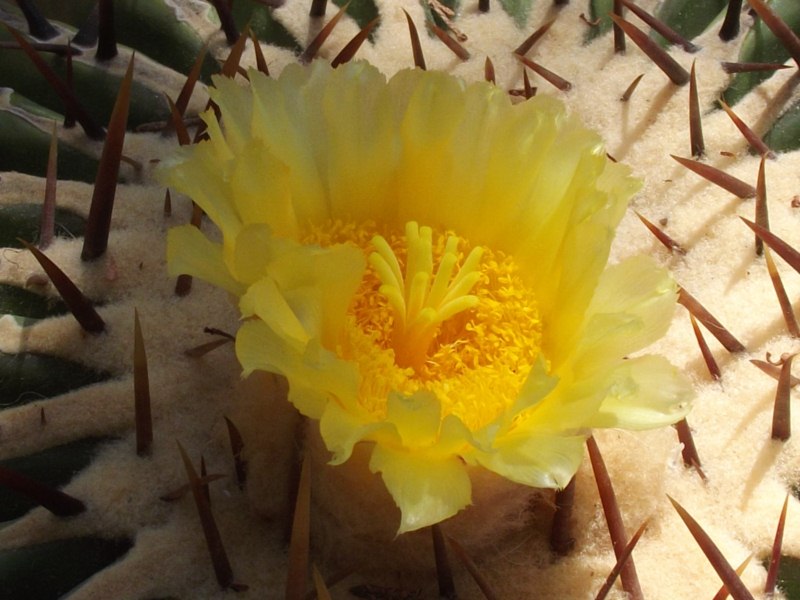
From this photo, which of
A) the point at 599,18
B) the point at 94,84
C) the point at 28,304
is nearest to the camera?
the point at 28,304

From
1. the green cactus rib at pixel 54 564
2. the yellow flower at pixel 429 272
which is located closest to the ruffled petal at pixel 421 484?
the yellow flower at pixel 429 272

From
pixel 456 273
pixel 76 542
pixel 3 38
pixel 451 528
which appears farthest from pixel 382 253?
pixel 3 38

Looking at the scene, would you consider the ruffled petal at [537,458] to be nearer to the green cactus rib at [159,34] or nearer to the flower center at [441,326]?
the flower center at [441,326]

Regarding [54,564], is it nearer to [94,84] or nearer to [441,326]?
[441,326]

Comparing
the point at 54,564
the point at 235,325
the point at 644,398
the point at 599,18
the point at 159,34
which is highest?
the point at 599,18

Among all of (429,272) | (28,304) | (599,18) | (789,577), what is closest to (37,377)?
(28,304)

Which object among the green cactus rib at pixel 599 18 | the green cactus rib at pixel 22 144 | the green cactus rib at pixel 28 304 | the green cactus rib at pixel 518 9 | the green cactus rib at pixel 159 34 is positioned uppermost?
the green cactus rib at pixel 599 18
